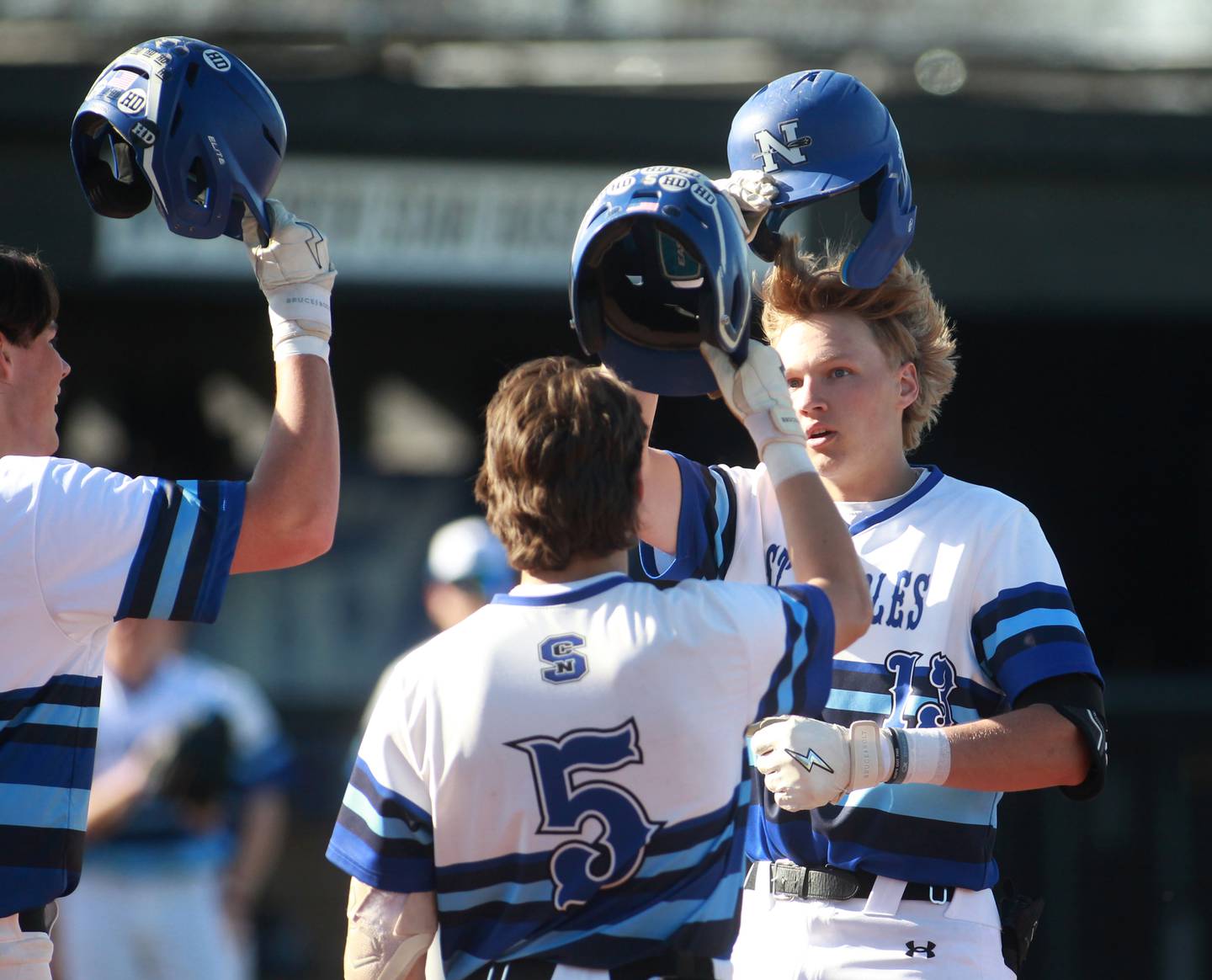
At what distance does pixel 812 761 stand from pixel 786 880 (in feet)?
1.53

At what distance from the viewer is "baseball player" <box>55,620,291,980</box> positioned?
5.07 m

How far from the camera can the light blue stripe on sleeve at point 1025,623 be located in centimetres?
261

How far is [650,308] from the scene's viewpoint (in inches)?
99.0

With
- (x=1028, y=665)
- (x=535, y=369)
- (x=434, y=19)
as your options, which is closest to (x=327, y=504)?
(x=535, y=369)

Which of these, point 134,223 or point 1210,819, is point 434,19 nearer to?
point 134,223

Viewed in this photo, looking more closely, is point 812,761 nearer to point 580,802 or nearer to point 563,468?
point 580,802

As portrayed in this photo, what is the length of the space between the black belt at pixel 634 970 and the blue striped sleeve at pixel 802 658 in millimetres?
326

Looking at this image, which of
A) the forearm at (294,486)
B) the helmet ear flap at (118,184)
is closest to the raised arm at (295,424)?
the forearm at (294,486)

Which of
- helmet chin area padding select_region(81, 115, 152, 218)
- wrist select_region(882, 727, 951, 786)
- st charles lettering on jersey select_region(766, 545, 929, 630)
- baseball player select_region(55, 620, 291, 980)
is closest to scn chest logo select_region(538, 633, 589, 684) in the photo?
wrist select_region(882, 727, 951, 786)

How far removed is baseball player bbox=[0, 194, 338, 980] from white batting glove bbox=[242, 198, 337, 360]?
0.03m

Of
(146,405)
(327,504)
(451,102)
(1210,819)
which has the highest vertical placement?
(451,102)

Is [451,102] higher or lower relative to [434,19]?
lower

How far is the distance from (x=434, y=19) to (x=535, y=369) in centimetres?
541

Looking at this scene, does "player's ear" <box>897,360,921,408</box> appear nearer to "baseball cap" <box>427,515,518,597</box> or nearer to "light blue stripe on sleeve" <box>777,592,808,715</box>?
"light blue stripe on sleeve" <box>777,592,808,715</box>
